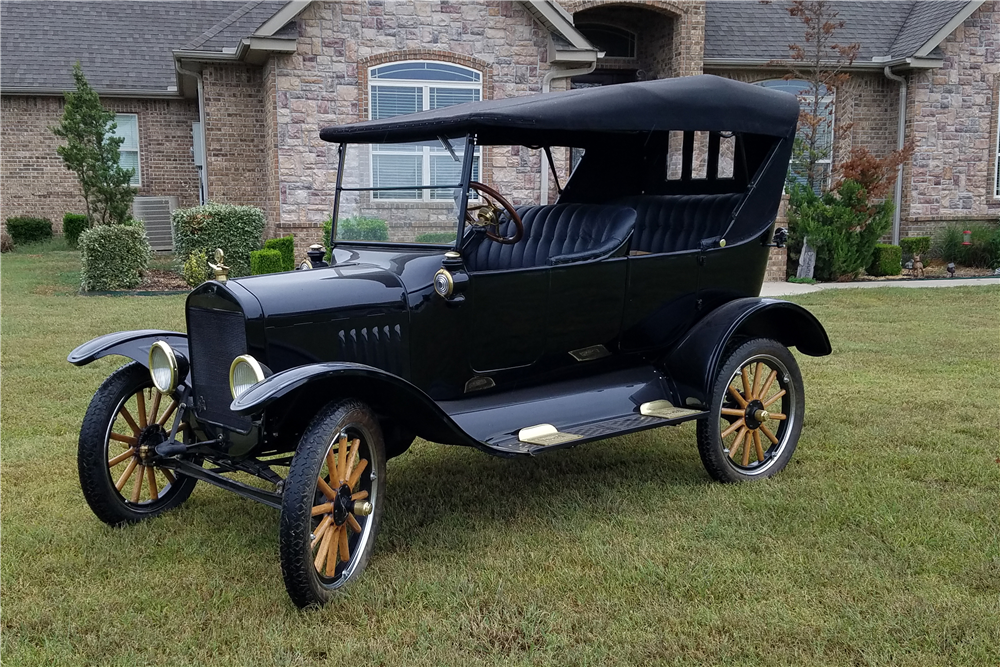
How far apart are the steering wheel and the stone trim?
8871 mm

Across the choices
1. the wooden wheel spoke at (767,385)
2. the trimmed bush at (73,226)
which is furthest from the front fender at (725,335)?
the trimmed bush at (73,226)

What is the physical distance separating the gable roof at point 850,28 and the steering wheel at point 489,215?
11939 millimetres

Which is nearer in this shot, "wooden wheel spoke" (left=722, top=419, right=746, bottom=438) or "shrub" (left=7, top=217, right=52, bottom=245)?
"wooden wheel spoke" (left=722, top=419, right=746, bottom=438)

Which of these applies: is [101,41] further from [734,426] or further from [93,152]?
[734,426]

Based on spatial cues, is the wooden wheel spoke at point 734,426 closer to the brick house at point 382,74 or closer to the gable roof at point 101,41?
the brick house at point 382,74

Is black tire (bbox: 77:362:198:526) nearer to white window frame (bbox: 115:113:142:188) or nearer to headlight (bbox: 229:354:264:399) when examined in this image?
headlight (bbox: 229:354:264:399)

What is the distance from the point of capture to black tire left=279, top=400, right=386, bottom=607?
9.89ft

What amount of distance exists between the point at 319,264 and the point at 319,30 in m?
→ 9.31

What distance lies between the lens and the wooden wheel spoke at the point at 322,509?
312 cm

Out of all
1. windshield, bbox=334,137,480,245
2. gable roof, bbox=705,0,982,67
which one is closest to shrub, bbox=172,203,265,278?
gable roof, bbox=705,0,982,67

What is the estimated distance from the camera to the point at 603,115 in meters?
4.08

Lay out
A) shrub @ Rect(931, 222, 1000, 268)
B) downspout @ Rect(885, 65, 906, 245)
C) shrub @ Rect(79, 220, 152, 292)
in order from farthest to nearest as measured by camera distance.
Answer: downspout @ Rect(885, 65, 906, 245) < shrub @ Rect(931, 222, 1000, 268) < shrub @ Rect(79, 220, 152, 292)

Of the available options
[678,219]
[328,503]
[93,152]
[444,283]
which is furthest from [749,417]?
[93,152]

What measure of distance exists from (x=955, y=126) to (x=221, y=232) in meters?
12.5
